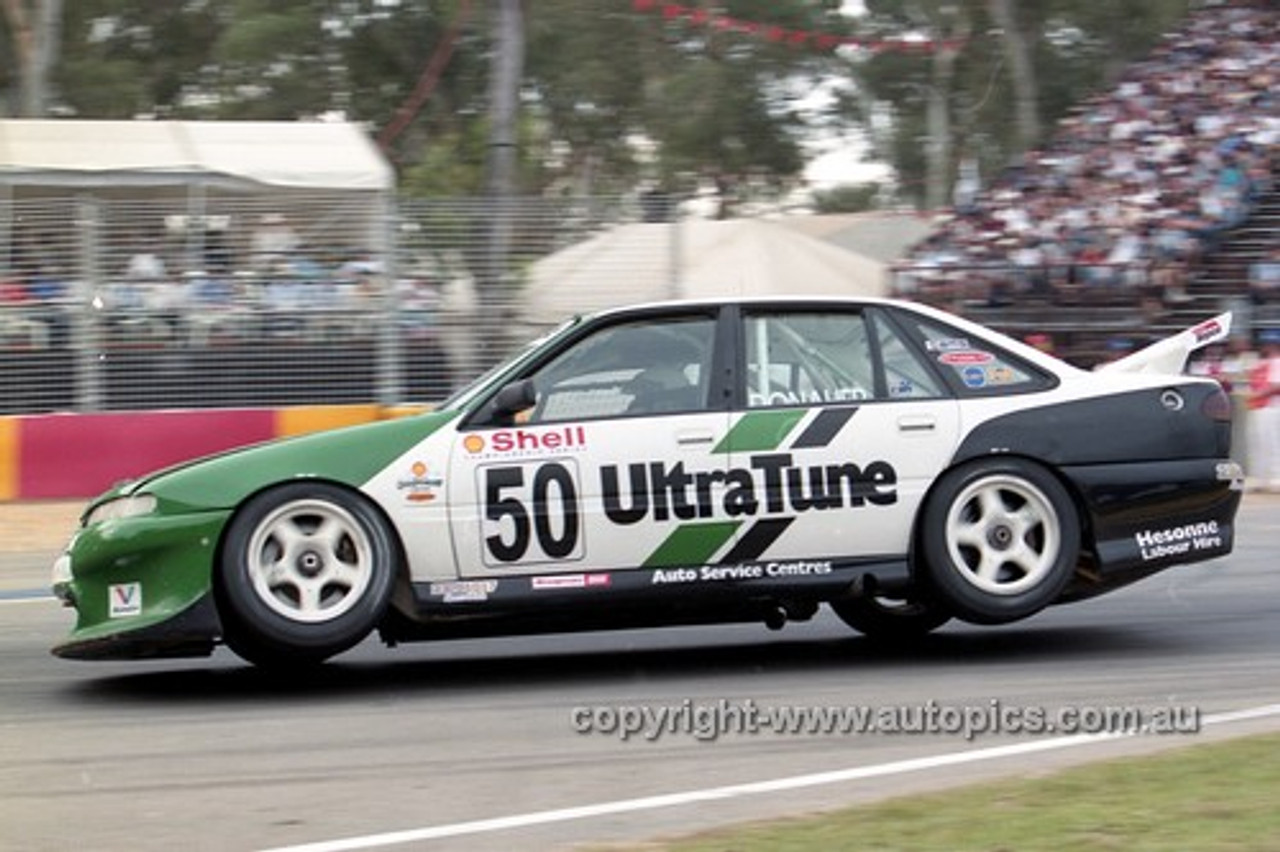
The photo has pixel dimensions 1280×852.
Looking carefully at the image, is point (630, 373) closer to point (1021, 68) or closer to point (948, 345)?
point (948, 345)

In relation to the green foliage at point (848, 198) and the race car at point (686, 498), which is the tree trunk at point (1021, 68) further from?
the race car at point (686, 498)

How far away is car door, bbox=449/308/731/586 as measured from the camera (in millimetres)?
7523

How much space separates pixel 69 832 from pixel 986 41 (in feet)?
148

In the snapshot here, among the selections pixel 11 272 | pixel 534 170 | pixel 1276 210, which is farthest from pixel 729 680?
pixel 534 170

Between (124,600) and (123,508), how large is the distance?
→ 364 mm

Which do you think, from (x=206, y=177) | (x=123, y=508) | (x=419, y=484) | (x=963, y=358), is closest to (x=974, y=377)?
(x=963, y=358)

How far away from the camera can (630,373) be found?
7805 millimetres

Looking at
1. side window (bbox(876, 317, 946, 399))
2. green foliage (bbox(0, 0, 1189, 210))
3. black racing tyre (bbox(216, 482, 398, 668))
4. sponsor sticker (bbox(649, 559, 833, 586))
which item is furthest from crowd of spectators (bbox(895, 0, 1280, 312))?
green foliage (bbox(0, 0, 1189, 210))

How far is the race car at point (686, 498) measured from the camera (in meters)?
7.41

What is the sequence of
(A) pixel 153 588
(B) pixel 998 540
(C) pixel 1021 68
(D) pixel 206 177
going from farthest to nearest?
(C) pixel 1021 68 → (D) pixel 206 177 → (B) pixel 998 540 → (A) pixel 153 588

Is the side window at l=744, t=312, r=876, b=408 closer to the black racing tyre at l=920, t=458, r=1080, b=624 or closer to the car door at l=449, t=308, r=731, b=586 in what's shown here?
the car door at l=449, t=308, r=731, b=586

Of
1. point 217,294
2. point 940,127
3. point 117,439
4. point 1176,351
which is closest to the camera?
point 1176,351

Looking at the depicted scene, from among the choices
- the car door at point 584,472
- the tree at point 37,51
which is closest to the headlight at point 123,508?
the car door at point 584,472

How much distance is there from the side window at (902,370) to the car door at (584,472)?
68 centimetres
